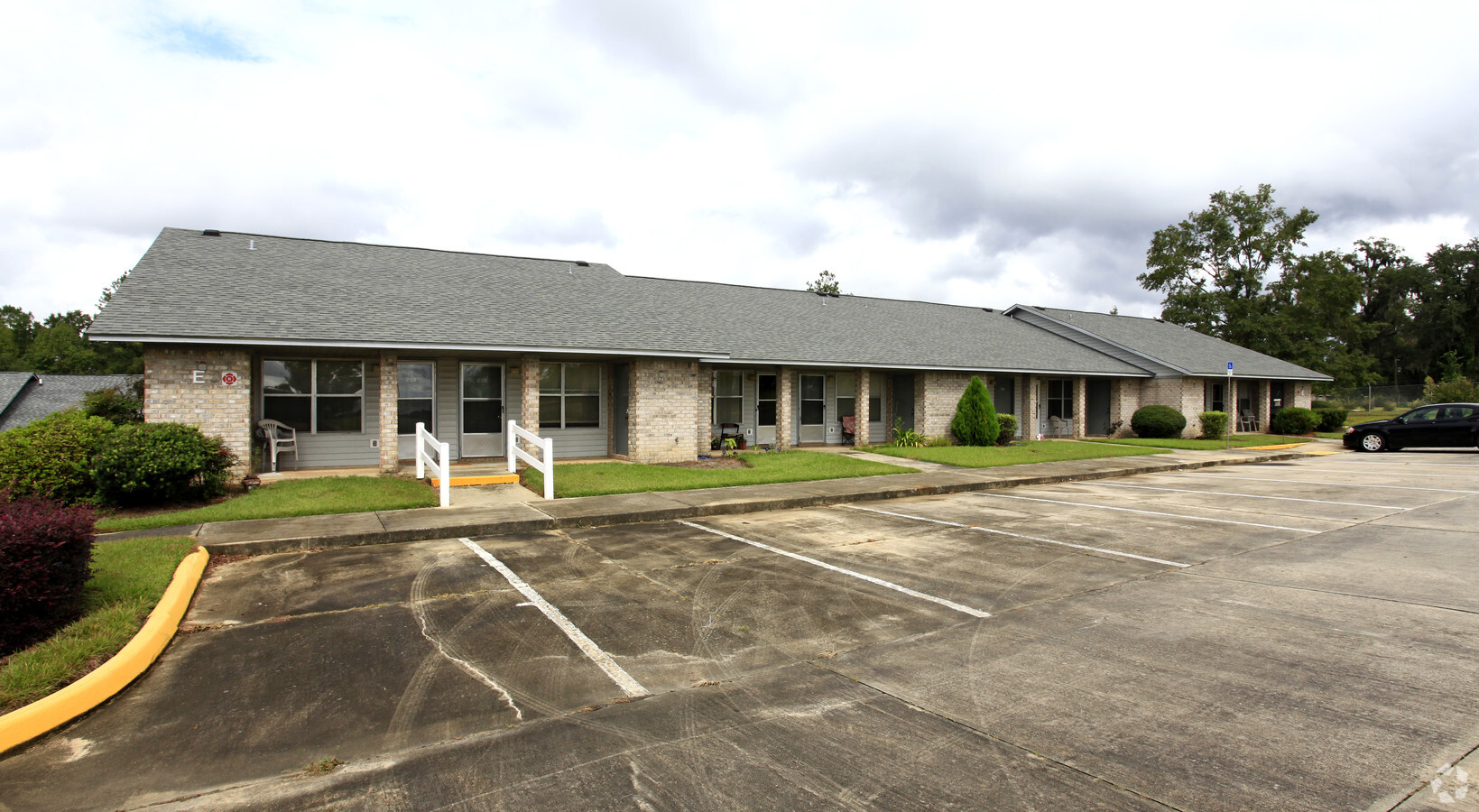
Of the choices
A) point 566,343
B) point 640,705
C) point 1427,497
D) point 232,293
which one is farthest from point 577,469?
point 1427,497

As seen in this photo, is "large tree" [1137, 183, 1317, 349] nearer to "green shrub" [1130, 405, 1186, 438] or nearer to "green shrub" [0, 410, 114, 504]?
"green shrub" [1130, 405, 1186, 438]

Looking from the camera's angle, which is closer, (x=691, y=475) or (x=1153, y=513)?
(x=1153, y=513)

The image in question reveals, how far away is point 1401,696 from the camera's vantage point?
4391 millimetres

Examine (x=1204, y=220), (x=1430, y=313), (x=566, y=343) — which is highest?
(x=1204, y=220)

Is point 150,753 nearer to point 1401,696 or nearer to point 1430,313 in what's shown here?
point 1401,696

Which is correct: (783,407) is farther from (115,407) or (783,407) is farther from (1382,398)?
(1382,398)

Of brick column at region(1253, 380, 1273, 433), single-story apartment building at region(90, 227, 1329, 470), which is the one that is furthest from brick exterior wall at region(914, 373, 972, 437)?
brick column at region(1253, 380, 1273, 433)

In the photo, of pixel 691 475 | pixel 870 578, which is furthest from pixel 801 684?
pixel 691 475

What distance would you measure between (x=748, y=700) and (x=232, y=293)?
14.6m

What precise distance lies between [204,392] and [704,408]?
34.2ft

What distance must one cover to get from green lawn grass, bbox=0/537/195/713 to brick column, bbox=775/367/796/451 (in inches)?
550

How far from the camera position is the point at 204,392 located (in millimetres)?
12719

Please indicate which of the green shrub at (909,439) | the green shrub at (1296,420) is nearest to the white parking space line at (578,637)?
the green shrub at (909,439)

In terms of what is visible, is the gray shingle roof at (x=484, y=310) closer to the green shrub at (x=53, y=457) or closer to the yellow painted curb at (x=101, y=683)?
the green shrub at (x=53, y=457)
